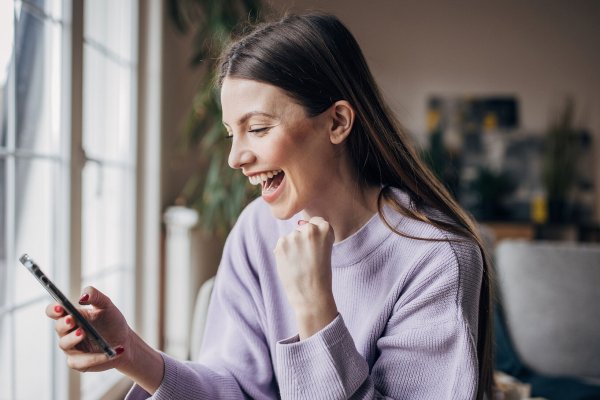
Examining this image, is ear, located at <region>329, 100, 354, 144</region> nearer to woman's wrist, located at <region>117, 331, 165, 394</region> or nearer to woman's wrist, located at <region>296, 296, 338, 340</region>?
woman's wrist, located at <region>296, 296, 338, 340</region>

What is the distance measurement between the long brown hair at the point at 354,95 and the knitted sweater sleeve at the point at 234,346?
328 mm

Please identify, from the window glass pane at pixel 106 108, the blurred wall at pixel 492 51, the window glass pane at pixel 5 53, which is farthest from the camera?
the blurred wall at pixel 492 51

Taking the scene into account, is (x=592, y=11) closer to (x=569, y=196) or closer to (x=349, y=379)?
(x=569, y=196)

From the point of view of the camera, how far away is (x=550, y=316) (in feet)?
7.18

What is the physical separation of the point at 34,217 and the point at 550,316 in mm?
1747

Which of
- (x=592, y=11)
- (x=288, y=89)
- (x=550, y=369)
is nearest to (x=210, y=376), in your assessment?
(x=288, y=89)

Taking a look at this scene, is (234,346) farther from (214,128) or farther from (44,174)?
(214,128)

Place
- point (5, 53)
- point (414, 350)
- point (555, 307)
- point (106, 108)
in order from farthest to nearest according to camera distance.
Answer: point (106, 108), point (555, 307), point (5, 53), point (414, 350)

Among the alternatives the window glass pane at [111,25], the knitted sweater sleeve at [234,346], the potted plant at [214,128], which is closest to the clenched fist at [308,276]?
the knitted sweater sleeve at [234,346]

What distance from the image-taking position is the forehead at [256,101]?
1.03m

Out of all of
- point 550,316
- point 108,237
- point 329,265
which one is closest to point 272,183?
point 329,265

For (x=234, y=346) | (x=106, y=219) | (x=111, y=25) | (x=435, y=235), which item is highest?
(x=111, y=25)

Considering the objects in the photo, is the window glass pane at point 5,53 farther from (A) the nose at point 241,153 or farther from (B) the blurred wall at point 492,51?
(B) the blurred wall at point 492,51

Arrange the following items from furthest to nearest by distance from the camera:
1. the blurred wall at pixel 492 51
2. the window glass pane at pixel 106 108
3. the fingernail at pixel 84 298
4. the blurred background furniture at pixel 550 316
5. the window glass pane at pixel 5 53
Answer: the blurred wall at pixel 492 51, the window glass pane at pixel 106 108, the blurred background furniture at pixel 550 316, the window glass pane at pixel 5 53, the fingernail at pixel 84 298
